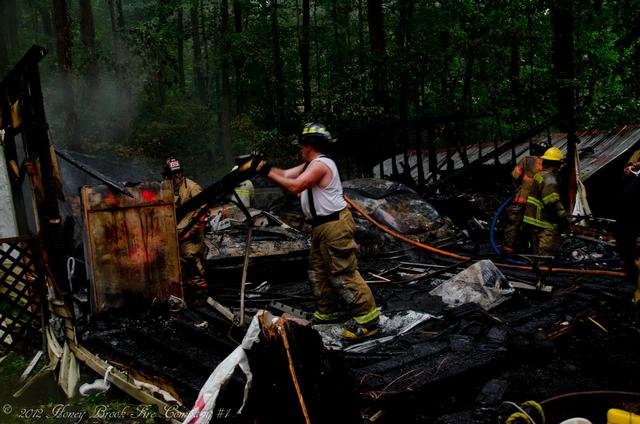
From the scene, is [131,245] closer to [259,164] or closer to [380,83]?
[259,164]

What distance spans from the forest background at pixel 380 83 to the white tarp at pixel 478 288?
5398mm

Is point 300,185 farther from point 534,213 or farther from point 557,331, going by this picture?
point 534,213

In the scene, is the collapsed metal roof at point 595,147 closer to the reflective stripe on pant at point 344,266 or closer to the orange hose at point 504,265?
the orange hose at point 504,265

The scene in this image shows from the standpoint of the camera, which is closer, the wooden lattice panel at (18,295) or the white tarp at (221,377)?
the white tarp at (221,377)

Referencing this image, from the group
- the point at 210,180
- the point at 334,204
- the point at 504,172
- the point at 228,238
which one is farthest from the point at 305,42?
the point at 334,204

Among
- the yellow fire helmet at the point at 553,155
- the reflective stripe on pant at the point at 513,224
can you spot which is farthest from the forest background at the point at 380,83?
the yellow fire helmet at the point at 553,155

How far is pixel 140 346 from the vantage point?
5.16m

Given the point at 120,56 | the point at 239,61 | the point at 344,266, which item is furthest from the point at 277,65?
the point at 344,266

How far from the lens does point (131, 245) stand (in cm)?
602

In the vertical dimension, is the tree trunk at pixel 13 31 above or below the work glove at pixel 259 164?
above

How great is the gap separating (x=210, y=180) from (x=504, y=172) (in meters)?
12.5

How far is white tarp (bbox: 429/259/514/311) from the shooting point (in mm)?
5805

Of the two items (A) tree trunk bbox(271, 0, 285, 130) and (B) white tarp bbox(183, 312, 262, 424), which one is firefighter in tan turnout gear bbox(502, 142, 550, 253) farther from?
(A) tree trunk bbox(271, 0, 285, 130)

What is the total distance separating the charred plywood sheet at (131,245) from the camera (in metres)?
5.87
